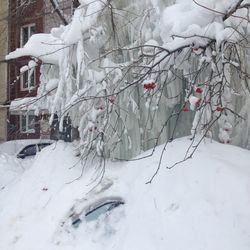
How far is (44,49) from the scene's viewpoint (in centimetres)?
759

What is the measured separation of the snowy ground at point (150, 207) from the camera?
4.43 metres

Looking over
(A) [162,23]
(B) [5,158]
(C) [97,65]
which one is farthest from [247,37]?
(B) [5,158]

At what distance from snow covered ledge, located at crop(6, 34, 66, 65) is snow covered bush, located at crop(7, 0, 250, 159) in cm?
1

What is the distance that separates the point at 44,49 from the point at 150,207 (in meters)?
3.46

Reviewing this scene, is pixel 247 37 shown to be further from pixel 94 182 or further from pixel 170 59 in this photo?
pixel 94 182

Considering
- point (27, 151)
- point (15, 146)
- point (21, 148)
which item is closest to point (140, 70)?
point (27, 151)

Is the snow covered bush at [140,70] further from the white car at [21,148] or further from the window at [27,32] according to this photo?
the window at [27,32]

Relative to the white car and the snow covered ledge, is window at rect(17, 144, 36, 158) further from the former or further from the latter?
the snow covered ledge

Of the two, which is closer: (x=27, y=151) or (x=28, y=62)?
(x=28, y=62)

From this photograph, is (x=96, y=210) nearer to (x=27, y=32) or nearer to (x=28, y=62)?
(x=28, y=62)

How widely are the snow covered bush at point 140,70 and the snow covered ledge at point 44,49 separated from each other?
1cm

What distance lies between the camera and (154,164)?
5551mm

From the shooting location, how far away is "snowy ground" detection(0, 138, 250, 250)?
14.5 ft

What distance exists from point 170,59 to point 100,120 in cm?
151
